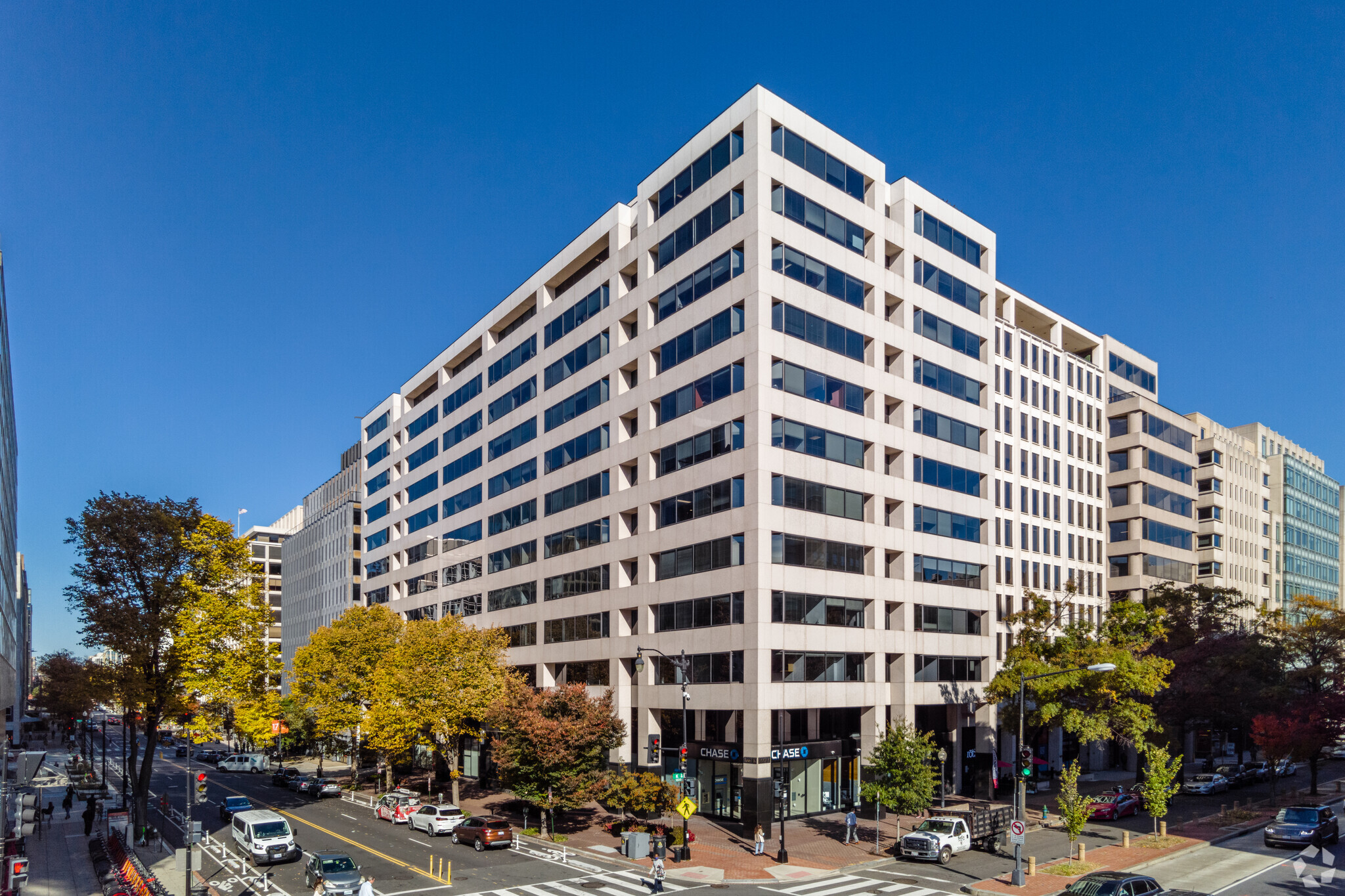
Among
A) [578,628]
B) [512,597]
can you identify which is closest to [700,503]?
[578,628]

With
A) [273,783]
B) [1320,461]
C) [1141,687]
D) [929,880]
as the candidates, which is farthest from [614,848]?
[1320,461]

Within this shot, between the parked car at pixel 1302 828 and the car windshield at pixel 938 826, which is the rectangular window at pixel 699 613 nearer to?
the car windshield at pixel 938 826

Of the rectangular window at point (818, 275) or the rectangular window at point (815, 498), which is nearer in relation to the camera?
the rectangular window at point (815, 498)

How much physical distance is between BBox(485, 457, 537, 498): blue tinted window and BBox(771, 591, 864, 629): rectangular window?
1127 inches

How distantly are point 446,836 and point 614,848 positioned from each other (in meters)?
10.0

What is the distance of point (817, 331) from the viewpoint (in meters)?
54.3

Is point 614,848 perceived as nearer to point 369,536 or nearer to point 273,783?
point 273,783

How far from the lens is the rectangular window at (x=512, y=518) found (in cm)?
7369

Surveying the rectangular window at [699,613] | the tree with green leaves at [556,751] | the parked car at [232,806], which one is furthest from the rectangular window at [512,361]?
the parked car at [232,806]

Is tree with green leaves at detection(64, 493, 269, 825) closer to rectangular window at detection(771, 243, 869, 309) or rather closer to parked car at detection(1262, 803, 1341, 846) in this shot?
rectangular window at detection(771, 243, 869, 309)

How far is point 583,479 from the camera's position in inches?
2613

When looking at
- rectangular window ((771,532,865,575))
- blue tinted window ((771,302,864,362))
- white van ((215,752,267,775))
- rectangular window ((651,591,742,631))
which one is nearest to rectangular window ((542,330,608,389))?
blue tinted window ((771,302,864,362))

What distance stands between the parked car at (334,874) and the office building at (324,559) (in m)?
81.8

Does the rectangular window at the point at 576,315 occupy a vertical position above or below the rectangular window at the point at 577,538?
above
